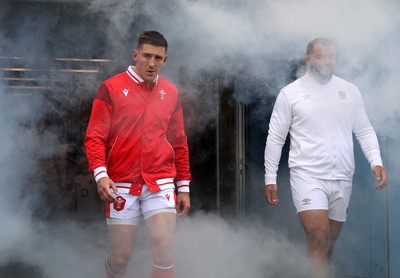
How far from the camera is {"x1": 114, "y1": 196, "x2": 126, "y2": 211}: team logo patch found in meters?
4.66

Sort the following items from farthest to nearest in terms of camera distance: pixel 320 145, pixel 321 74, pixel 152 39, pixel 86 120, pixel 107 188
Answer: pixel 86 120
pixel 321 74
pixel 320 145
pixel 152 39
pixel 107 188

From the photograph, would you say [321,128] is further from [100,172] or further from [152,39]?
[100,172]

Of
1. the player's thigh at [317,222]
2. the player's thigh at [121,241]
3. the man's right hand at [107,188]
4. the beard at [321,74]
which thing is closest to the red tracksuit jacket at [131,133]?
the man's right hand at [107,188]

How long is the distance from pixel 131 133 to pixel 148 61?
53 cm

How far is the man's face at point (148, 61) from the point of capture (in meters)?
4.75

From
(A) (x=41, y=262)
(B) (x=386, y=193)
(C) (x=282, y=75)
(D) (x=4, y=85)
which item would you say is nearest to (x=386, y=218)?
(B) (x=386, y=193)

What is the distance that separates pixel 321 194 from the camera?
4.87 m

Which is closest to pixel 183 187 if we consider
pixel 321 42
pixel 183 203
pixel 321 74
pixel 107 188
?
pixel 183 203

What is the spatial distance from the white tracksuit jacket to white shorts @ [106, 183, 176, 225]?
858 millimetres

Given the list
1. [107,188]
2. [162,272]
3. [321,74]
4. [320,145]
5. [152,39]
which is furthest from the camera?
[321,74]

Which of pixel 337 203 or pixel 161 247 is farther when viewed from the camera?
pixel 337 203

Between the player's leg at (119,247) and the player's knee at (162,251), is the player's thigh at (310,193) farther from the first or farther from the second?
the player's leg at (119,247)

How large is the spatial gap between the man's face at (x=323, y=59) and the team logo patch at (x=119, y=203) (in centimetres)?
173

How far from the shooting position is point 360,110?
515 centimetres
